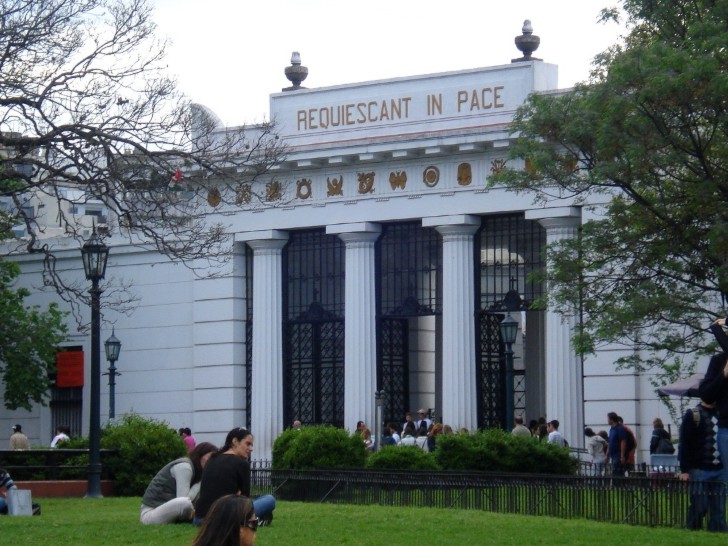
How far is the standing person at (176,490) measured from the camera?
57.8ft

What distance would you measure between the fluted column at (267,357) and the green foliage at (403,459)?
12.5 metres

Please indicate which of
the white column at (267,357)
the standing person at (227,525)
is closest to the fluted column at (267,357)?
the white column at (267,357)

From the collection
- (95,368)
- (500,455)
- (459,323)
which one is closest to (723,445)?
(500,455)

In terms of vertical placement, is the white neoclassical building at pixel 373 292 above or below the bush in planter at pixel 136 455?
above

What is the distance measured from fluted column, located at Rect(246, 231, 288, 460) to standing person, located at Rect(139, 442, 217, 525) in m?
20.8

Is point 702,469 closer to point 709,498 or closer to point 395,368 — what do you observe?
point 709,498

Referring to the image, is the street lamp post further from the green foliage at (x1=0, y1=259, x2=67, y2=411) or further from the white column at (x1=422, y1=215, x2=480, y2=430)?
the green foliage at (x1=0, y1=259, x2=67, y2=411)

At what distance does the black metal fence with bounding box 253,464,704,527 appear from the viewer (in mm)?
18734

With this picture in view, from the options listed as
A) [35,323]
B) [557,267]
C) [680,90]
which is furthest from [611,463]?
[35,323]

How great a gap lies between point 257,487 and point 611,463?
261 inches

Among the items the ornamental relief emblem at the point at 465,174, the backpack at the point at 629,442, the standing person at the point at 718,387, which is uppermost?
the ornamental relief emblem at the point at 465,174

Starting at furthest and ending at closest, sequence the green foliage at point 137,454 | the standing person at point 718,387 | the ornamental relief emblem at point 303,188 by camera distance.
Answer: the ornamental relief emblem at point 303,188
the green foliage at point 137,454
the standing person at point 718,387

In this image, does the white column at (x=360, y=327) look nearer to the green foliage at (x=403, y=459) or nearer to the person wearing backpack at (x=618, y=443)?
the person wearing backpack at (x=618, y=443)

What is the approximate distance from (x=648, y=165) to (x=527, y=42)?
15.0 meters
